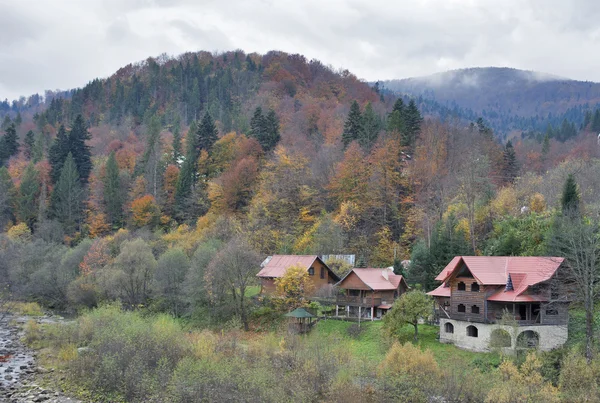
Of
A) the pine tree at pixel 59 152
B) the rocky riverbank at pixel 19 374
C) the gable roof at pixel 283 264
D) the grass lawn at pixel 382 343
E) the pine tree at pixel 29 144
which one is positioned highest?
the pine tree at pixel 29 144

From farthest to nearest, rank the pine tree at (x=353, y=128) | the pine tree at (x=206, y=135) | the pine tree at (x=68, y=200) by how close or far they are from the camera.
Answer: the pine tree at (x=206, y=135) < the pine tree at (x=68, y=200) < the pine tree at (x=353, y=128)

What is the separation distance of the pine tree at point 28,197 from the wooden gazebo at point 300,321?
178 feet

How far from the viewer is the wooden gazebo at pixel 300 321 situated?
1531 inches

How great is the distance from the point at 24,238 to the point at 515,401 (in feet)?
215

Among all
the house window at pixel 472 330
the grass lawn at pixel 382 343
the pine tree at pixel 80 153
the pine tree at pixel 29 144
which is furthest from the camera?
the pine tree at pixel 29 144

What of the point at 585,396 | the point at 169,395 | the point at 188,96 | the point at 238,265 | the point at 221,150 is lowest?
the point at 169,395

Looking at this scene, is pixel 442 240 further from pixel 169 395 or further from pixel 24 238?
pixel 24 238

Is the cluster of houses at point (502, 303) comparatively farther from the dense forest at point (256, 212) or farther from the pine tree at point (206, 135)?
the pine tree at point (206, 135)

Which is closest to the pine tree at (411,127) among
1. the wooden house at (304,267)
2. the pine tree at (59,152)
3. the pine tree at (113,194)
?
the wooden house at (304,267)

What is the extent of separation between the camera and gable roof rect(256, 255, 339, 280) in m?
46.5

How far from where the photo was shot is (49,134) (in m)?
107

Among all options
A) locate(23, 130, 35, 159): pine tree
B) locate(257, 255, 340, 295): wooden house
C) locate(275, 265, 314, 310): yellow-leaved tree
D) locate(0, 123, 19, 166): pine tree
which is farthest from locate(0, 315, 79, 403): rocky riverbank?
locate(23, 130, 35, 159): pine tree

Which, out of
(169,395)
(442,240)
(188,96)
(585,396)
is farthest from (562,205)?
(188,96)

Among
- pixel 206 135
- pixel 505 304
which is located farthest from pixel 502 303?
pixel 206 135
